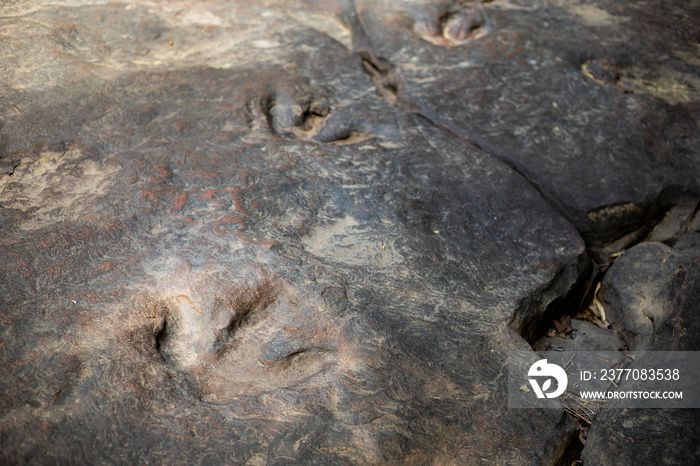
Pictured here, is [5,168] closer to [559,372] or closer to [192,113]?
[192,113]

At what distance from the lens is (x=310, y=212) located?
252 centimetres

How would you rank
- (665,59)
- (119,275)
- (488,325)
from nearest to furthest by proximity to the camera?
(119,275) → (488,325) → (665,59)

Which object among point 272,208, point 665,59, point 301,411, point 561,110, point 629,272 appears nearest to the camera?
point 301,411

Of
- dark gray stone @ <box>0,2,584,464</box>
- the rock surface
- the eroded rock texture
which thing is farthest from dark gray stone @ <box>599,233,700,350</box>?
dark gray stone @ <box>0,2,584,464</box>

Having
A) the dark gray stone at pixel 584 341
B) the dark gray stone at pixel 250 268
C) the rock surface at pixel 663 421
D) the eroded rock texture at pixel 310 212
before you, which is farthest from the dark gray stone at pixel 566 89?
the rock surface at pixel 663 421

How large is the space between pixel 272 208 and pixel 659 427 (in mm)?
1788

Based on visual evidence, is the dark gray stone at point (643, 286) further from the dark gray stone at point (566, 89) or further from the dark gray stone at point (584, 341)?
the dark gray stone at point (566, 89)

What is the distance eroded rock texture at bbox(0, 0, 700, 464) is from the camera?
1.86m

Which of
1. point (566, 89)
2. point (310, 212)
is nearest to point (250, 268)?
point (310, 212)

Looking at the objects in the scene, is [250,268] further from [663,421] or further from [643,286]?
[643,286]

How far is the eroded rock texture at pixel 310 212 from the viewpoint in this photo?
1.86 metres

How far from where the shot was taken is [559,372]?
2.35 m

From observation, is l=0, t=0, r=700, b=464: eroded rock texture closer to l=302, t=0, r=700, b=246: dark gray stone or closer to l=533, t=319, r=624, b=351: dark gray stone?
l=302, t=0, r=700, b=246: dark gray stone

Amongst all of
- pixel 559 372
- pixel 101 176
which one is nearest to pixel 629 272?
pixel 559 372
